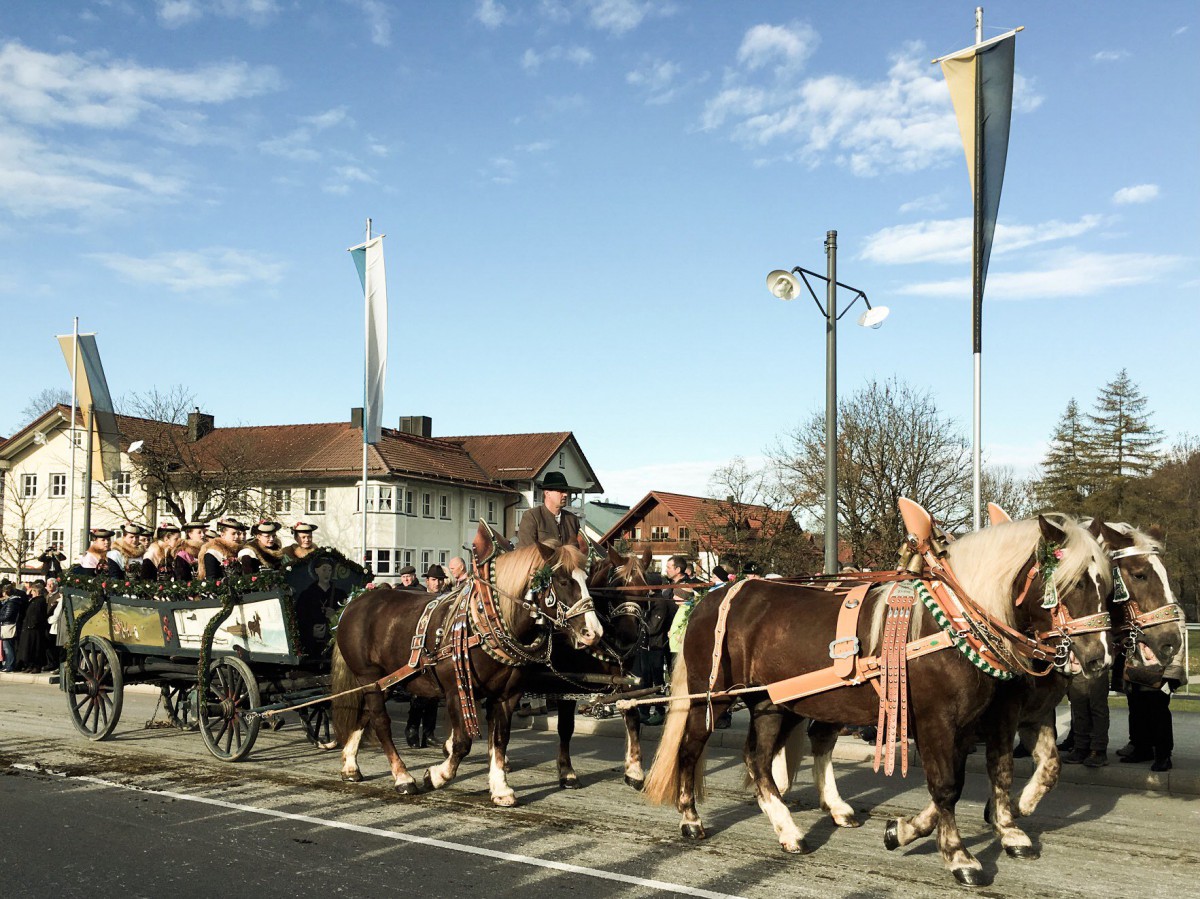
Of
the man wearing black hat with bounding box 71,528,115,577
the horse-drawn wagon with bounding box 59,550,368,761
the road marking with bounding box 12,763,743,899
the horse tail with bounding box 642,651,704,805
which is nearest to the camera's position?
the road marking with bounding box 12,763,743,899

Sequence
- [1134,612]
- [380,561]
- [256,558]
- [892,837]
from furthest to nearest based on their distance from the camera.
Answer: [380,561], [256,558], [892,837], [1134,612]

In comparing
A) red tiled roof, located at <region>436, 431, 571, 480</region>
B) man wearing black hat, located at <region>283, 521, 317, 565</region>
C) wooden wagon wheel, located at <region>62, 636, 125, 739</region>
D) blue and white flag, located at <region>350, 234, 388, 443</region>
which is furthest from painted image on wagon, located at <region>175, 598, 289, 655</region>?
red tiled roof, located at <region>436, 431, 571, 480</region>

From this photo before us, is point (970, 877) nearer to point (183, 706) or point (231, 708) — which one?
point (231, 708)

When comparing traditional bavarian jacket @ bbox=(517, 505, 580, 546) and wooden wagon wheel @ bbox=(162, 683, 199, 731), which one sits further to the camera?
wooden wagon wheel @ bbox=(162, 683, 199, 731)

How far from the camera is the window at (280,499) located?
48062 millimetres

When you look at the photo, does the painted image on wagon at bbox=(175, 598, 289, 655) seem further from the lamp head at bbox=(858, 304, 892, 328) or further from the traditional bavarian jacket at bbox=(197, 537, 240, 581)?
the lamp head at bbox=(858, 304, 892, 328)

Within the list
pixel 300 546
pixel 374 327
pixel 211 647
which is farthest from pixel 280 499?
pixel 211 647

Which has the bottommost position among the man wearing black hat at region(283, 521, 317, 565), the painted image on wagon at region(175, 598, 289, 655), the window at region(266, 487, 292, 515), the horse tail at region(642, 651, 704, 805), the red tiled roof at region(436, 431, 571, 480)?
the horse tail at region(642, 651, 704, 805)

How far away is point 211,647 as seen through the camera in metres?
10.3

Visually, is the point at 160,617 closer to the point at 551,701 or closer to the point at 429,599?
the point at 429,599

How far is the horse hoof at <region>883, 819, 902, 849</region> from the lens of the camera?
6.61 m

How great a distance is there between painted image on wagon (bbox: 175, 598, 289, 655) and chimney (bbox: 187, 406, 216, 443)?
4414 cm

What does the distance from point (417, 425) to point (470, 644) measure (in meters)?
50.9

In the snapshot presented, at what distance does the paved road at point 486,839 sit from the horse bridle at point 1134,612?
137cm
